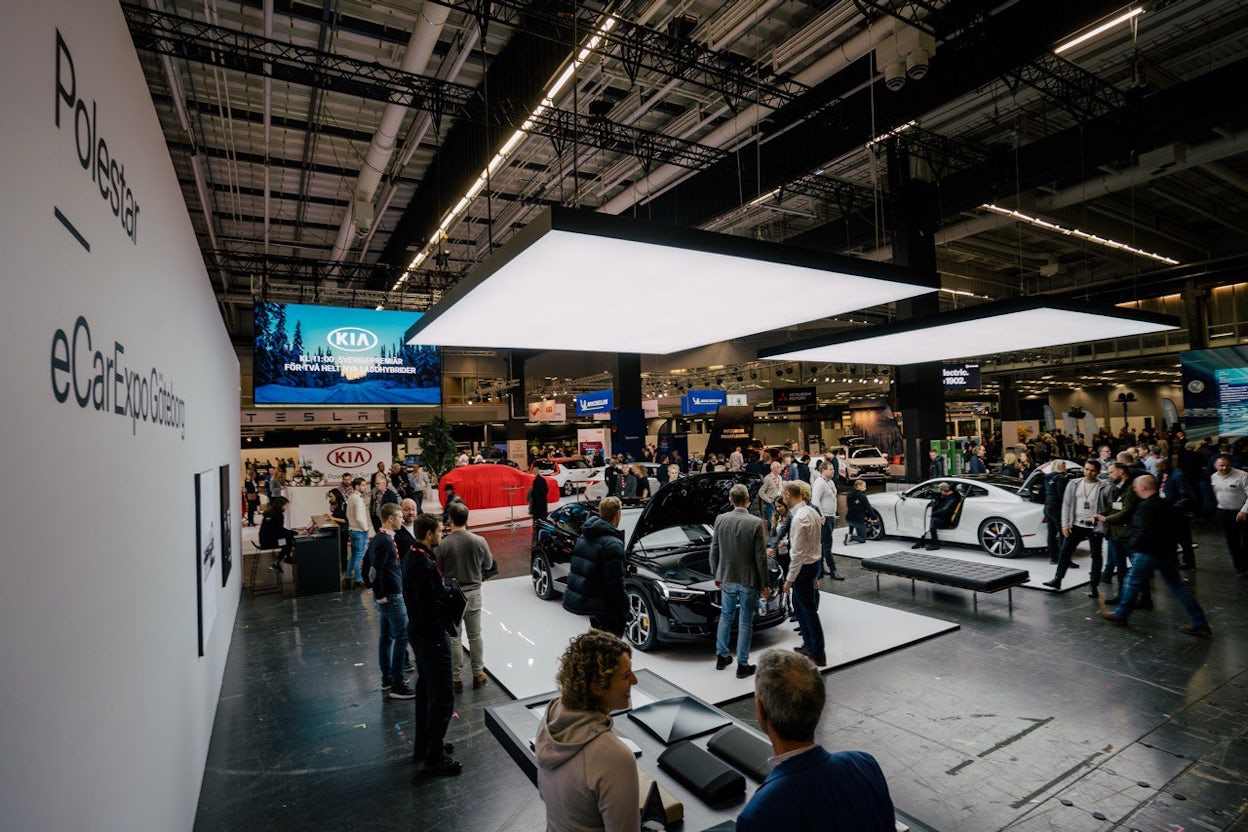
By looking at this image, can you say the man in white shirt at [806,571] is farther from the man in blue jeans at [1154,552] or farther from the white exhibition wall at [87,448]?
the white exhibition wall at [87,448]

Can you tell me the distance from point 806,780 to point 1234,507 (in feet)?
30.9

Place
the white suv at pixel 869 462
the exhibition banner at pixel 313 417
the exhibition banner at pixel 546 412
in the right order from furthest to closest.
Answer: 1. the exhibition banner at pixel 546 412
2. the white suv at pixel 869 462
3. the exhibition banner at pixel 313 417

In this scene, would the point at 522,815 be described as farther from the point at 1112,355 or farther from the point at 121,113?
the point at 1112,355

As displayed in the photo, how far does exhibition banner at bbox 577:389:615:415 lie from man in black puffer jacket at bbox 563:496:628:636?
1676cm

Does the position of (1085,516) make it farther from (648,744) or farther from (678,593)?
(648,744)

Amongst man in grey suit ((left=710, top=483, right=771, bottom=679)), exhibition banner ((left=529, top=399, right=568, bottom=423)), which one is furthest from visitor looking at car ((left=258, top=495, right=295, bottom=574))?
exhibition banner ((left=529, top=399, right=568, bottom=423))

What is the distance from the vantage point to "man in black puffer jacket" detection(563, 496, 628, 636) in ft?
13.9

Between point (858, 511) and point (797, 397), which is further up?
point (797, 397)

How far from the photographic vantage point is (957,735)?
398 centimetres

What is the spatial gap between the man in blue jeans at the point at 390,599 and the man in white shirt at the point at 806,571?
10.4ft

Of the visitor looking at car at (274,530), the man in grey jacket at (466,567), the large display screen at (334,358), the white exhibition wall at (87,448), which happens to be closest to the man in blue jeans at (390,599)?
the man in grey jacket at (466,567)

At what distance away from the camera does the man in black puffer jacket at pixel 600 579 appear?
4227 mm

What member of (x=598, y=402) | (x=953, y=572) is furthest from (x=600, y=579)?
(x=598, y=402)

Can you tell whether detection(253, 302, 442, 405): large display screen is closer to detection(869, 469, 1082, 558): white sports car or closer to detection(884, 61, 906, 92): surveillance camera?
detection(884, 61, 906, 92): surveillance camera
